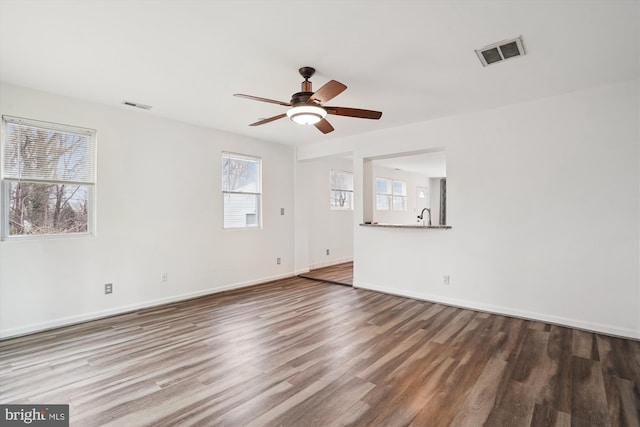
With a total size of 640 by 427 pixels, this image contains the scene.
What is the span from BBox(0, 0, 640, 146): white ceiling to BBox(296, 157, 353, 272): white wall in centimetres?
294

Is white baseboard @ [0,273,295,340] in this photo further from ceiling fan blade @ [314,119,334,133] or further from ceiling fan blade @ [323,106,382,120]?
ceiling fan blade @ [323,106,382,120]

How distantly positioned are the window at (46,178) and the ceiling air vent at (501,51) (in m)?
4.32

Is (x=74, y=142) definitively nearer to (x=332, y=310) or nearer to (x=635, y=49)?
(x=332, y=310)

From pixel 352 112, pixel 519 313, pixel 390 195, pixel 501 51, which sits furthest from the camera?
pixel 390 195

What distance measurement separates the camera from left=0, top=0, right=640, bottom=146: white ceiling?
2.08 meters

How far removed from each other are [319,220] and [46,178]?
15.7ft

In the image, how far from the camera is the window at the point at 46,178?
3.27 m

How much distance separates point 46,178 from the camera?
11.3 feet

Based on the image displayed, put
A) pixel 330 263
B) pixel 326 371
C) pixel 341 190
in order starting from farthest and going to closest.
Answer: pixel 341 190 → pixel 330 263 → pixel 326 371

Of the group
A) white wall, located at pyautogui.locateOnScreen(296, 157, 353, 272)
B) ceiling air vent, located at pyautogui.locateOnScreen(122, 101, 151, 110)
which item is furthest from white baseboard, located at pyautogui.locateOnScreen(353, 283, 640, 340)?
ceiling air vent, located at pyautogui.locateOnScreen(122, 101, 151, 110)

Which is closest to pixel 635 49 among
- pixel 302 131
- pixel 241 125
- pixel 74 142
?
pixel 302 131

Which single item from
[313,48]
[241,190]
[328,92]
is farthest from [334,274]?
[313,48]

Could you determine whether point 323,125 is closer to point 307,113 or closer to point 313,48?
point 307,113

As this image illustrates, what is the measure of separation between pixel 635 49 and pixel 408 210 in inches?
308
